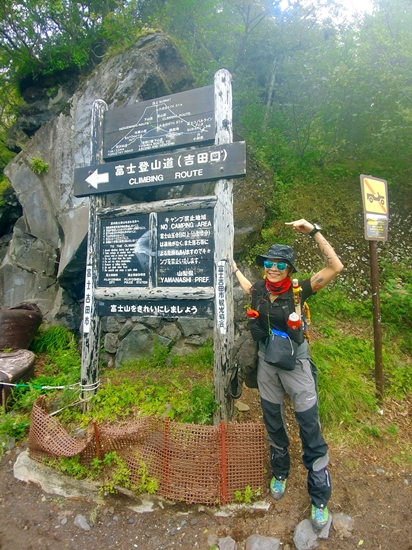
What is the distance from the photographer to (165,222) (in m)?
4.42

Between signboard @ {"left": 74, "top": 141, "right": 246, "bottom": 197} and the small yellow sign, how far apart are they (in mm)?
1900

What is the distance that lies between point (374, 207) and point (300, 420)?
3.20m

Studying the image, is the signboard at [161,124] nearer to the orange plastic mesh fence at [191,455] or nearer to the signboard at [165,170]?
the signboard at [165,170]

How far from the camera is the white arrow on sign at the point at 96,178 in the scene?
15.6 ft

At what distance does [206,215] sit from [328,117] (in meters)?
8.53

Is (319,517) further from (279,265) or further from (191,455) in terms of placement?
(279,265)

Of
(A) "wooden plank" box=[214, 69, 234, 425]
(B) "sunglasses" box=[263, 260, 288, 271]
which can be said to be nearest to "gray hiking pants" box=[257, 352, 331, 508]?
(A) "wooden plank" box=[214, 69, 234, 425]

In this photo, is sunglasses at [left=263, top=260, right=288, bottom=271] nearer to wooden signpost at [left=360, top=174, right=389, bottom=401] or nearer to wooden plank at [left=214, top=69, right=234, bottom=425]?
wooden plank at [left=214, top=69, right=234, bottom=425]

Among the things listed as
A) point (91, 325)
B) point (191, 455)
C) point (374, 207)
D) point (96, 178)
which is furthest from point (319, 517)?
point (96, 178)

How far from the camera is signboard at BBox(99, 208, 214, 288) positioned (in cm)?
419

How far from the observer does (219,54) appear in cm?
1295

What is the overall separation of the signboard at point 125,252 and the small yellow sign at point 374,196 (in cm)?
304

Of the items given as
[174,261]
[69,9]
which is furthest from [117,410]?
[69,9]

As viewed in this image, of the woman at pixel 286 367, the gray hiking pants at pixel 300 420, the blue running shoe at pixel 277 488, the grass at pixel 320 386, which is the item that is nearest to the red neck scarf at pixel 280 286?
the woman at pixel 286 367
